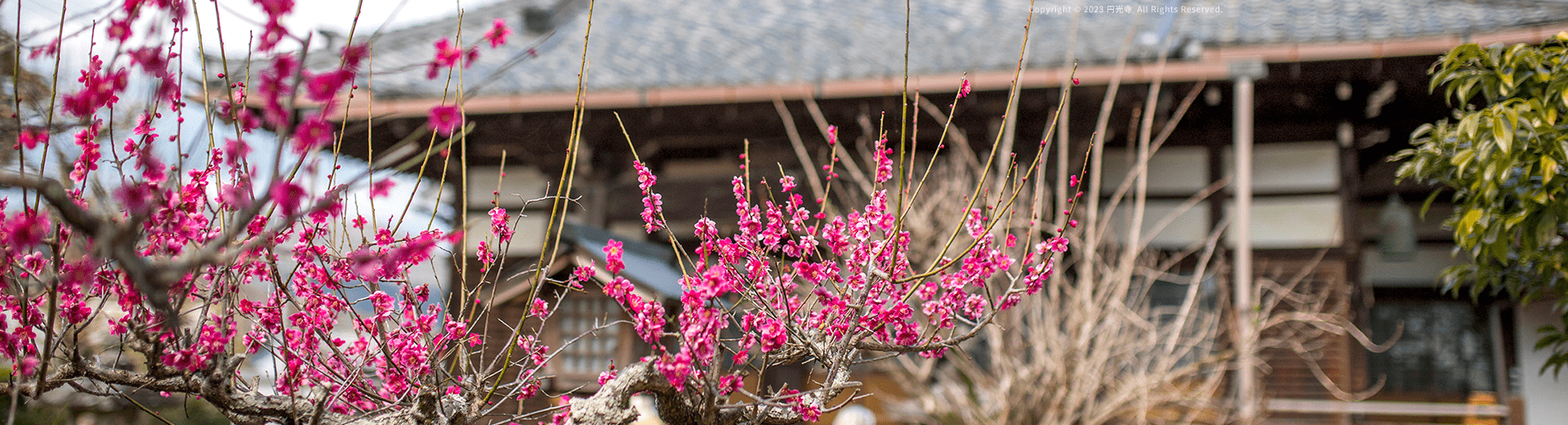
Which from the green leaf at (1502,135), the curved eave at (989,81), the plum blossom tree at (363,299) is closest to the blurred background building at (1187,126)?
the curved eave at (989,81)

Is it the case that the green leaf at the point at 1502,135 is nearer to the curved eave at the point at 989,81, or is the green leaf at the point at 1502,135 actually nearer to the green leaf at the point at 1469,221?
the green leaf at the point at 1469,221

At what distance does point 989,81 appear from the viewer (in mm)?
5168

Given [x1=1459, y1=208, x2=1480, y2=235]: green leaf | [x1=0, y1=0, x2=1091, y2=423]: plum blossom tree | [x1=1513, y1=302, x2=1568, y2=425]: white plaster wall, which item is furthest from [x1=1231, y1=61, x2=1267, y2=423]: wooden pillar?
[x1=0, y1=0, x2=1091, y2=423]: plum blossom tree

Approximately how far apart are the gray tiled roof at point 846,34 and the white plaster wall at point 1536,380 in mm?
1936

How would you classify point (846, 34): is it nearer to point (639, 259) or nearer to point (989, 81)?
point (989, 81)

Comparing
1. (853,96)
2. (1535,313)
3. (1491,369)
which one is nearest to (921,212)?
(853,96)

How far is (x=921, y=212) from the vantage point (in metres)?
4.91

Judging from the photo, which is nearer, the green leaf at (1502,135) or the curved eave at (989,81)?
the green leaf at (1502,135)

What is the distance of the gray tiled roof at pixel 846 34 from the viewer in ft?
18.5

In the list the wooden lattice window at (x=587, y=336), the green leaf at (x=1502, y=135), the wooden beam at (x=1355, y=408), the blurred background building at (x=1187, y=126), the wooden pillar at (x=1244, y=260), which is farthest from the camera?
the wooden beam at (x=1355, y=408)

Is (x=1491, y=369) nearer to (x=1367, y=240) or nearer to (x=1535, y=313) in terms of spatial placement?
(x=1535, y=313)

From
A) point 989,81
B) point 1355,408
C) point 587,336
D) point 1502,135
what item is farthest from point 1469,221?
point 587,336

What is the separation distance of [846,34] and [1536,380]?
5.13m

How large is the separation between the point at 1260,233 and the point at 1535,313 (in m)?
1.84
